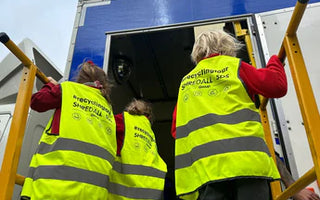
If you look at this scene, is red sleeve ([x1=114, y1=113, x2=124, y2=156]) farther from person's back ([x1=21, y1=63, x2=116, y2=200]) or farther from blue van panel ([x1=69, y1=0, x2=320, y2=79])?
blue van panel ([x1=69, y1=0, x2=320, y2=79])

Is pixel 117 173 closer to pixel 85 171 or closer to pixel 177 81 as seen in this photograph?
pixel 85 171

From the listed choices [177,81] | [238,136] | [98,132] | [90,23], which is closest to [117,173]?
[98,132]

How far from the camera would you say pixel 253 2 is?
299cm

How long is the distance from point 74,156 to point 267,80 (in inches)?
44.3

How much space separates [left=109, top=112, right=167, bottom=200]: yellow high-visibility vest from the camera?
2180mm

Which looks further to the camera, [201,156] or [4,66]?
[4,66]

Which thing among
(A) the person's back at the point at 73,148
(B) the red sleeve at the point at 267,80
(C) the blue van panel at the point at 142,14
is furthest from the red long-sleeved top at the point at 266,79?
(C) the blue van panel at the point at 142,14

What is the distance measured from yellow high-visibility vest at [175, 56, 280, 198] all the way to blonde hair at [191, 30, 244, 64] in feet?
0.31

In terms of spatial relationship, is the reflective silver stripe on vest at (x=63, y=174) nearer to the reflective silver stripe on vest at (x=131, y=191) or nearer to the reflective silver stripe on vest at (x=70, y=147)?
the reflective silver stripe on vest at (x=70, y=147)

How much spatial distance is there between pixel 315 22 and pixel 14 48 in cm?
227

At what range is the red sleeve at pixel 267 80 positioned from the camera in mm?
1543

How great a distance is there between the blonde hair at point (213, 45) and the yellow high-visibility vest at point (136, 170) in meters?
0.85

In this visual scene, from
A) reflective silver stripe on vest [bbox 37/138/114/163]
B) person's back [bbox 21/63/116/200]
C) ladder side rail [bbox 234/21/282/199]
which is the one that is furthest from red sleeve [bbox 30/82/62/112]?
ladder side rail [bbox 234/21/282/199]

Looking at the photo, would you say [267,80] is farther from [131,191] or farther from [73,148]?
[131,191]
